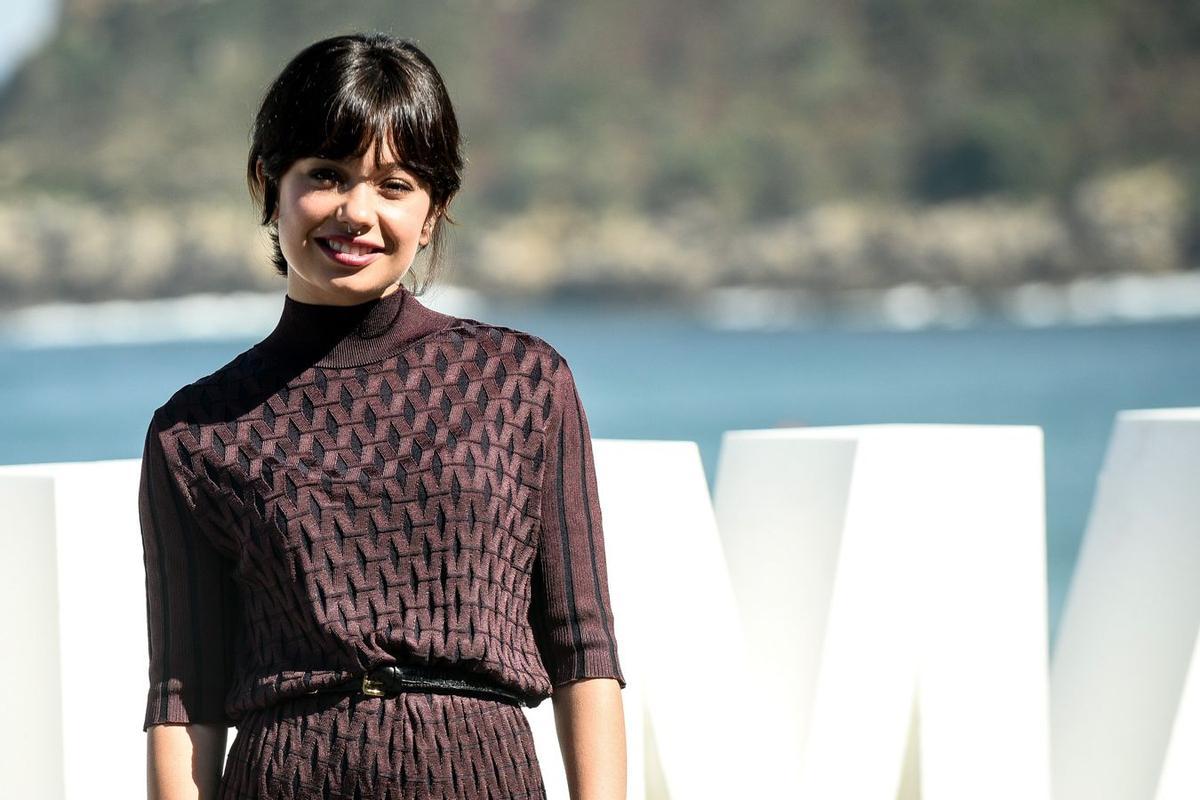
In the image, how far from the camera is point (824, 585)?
2.77m

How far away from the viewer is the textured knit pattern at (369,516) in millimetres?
1508

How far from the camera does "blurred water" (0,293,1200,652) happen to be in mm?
31688

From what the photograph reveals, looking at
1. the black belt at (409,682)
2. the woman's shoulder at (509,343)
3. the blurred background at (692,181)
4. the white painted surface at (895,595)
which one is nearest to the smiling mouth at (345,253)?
the woman's shoulder at (509,343)

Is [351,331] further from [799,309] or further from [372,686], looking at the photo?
[799,309]

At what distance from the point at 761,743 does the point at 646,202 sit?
6021cm

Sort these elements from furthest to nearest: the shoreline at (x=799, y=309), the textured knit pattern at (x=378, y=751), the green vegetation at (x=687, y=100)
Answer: the green vegetation at (x=687, y=100) < the shoreline at (x=799, y=309) < the textured knit pattern at (x=378, y=751)

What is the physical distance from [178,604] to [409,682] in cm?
24

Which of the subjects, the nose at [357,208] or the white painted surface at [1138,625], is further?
the white painted surface at [1138,625]

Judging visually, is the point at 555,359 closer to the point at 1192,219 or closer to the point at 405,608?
the point at 405,608

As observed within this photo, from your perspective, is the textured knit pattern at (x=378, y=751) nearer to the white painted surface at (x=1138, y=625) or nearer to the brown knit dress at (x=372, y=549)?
the brown knit dress at (x=372, y=549)

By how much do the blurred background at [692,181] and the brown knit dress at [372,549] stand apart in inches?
1728

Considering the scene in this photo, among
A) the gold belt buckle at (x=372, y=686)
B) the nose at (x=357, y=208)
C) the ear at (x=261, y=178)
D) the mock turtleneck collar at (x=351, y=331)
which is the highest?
the ear at (x=261, y=178)

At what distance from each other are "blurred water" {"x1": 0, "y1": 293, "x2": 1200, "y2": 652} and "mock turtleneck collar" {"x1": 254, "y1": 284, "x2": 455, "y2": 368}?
15.7 m

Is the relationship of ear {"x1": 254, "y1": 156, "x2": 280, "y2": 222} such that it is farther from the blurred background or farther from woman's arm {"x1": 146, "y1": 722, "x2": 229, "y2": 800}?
the blurred background
